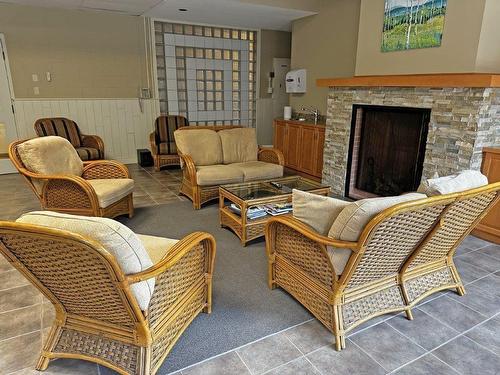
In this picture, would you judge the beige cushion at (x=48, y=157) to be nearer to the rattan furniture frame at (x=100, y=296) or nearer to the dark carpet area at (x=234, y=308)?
the dark carpet area at (x=234, y=308)

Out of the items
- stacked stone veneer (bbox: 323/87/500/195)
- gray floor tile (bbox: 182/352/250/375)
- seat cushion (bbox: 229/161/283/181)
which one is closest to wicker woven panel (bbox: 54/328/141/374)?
gray floor tile (bbox: 182/352/250/375)

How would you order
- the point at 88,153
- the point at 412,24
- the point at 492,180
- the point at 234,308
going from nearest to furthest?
the point at 234,308 → the point at 492,180 → the point at 412,24 → the point at 88,153

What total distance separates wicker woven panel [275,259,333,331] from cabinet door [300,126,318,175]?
10.5 feet

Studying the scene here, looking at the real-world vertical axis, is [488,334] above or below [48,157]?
below

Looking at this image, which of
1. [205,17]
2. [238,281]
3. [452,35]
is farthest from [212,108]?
[238,281]

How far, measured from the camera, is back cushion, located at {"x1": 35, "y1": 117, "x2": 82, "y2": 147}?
5.27 m

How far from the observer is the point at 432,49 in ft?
11.5

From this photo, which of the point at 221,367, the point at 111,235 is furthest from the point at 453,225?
the point at 111,235

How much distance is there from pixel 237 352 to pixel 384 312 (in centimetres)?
89

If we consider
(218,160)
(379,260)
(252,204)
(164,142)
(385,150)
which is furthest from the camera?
(164,142)

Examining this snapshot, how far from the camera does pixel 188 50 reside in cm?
642

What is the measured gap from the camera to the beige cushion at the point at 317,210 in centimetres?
184

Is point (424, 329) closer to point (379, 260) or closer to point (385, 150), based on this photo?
point (379, 260)

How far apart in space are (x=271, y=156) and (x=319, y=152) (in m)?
0.97
